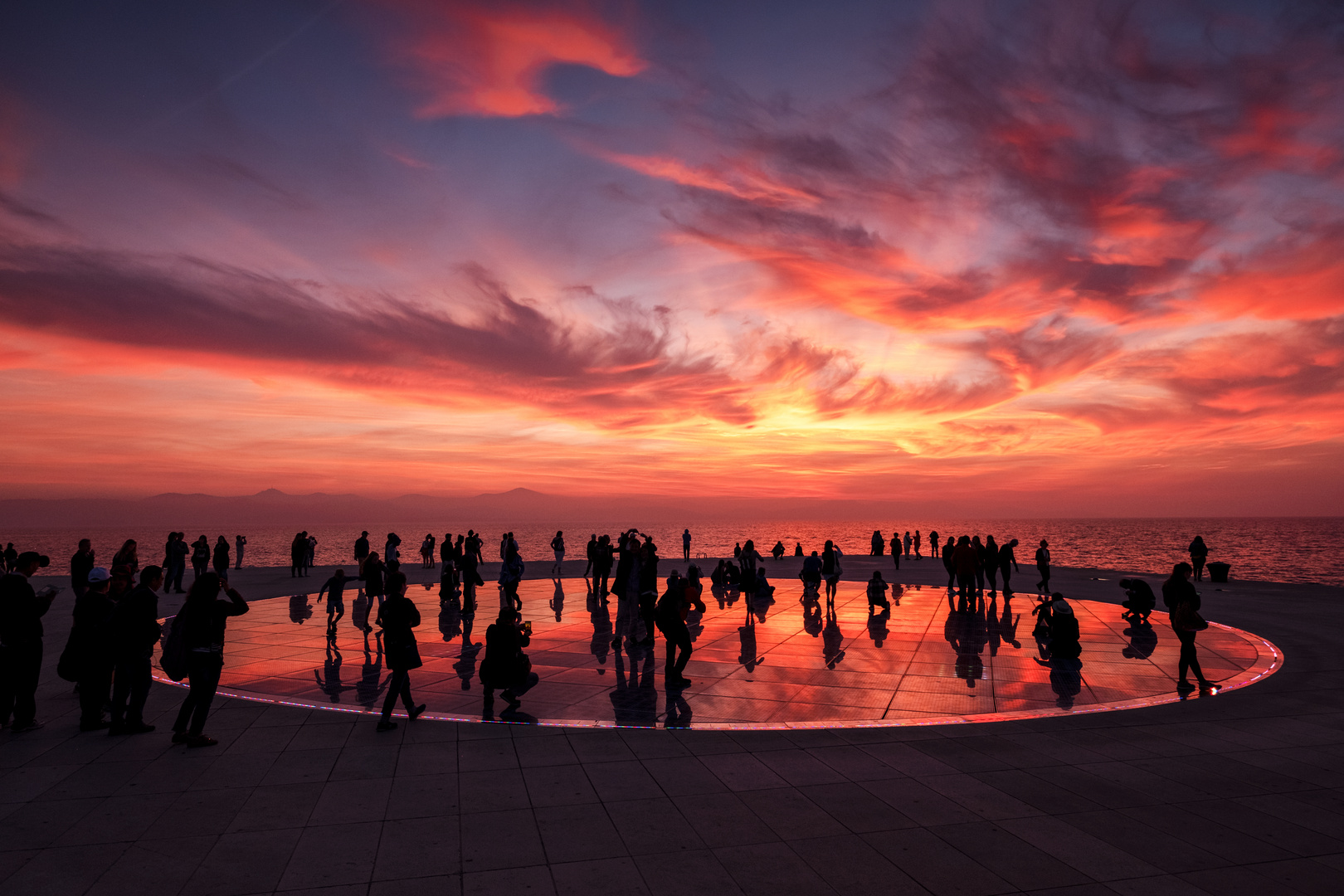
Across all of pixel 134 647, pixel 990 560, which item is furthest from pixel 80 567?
pixel 990 560

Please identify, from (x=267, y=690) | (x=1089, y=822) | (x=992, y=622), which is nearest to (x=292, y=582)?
(x=267, y=690)

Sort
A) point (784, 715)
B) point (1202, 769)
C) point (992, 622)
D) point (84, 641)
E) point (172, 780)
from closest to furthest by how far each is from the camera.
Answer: point (172, 780), point (1202, 769), point (84, 641), point (784, 715), point (992, 622)

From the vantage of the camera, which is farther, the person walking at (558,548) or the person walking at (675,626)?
the person walking at (558,548)

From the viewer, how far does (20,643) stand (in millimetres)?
7984

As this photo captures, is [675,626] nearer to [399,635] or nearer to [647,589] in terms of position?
[647,589]

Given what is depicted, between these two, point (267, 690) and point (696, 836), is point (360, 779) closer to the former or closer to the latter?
point (696, 836)

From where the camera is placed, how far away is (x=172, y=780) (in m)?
6.69

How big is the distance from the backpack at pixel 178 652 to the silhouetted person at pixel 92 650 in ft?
2.46

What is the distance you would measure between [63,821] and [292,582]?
2342 centimetres

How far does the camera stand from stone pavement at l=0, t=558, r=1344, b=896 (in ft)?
16.3

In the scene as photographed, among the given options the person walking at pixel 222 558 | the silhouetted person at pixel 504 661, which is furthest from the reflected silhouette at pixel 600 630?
A: the person walking at pixel 222 558

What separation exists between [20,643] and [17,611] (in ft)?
1.27

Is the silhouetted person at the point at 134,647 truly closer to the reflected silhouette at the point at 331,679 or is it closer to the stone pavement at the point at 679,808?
the stone pavement at the point at 679,808

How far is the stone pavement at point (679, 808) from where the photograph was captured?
496cm
